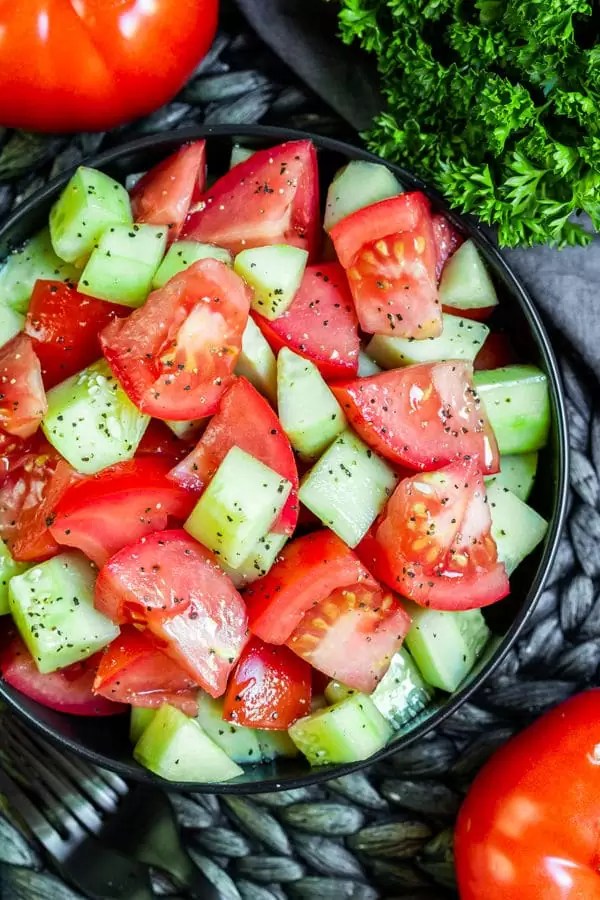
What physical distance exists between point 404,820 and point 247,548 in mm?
898

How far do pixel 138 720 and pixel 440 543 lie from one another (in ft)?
2.30

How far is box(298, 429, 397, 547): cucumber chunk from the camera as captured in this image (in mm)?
1994

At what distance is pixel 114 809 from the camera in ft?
7.84

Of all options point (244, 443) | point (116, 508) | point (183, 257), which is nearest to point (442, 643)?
point (244, 443)

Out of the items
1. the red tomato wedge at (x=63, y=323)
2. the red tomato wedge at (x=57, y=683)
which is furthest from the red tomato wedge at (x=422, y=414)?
the red tomato wedge at (x=57, y=683)

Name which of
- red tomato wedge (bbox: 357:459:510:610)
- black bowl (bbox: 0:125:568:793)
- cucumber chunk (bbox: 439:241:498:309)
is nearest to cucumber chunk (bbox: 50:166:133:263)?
black bowl (bbox: 0:125:568:793)

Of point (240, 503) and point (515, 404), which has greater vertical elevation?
point (240, 503)

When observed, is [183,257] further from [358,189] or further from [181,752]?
[181,752]

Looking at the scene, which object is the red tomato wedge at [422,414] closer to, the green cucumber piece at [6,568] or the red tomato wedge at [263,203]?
the red tomato wedge at [263,203]

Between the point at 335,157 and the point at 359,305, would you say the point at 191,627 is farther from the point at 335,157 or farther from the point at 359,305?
the point at 335,157

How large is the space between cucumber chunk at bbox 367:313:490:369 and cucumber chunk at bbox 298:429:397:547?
18cm

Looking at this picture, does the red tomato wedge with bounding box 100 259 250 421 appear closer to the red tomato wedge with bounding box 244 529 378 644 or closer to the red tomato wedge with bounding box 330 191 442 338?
the red tomato wedge with bounding box 330 191 442 338

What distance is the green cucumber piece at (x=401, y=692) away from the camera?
2152 mm

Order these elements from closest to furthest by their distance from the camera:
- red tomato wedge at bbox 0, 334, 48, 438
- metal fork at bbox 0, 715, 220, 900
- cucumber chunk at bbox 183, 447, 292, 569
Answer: cucumber chunk at bbox 183, 447, 292, 569 → red tomato wedge at bbox 0, 334, 48, 438 → metal fork at bbox 0, 715, 220, 900
